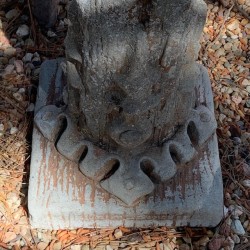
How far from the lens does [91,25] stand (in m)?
1.63

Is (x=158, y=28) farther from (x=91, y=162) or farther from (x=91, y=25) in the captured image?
(x=91, y=162)

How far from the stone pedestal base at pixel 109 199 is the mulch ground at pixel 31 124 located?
0.07m

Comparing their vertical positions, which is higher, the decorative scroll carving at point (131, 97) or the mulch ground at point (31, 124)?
the decorative scroll carving at point (131, 97)

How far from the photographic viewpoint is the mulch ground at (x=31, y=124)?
2164mm

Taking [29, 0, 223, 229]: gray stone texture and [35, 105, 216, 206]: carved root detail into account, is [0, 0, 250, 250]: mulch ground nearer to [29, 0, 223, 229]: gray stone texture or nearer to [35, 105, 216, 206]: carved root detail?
[29, 0, 223, 229]: gray stone texture

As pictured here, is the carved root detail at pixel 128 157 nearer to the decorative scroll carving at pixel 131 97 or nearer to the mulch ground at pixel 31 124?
the decorative scroll carving at pixel 131 97

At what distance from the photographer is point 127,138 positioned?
1.93 metres

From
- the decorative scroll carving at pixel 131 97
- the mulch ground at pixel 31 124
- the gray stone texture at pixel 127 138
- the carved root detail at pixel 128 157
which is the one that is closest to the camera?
the decorative scroll carving at pixel 131 97

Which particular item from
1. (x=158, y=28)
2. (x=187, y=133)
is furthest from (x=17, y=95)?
(x=158, y=28)

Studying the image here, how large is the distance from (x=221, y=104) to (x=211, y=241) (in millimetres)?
753

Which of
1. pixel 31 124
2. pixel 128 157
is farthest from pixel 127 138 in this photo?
pixel 31 124

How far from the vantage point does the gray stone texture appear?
1738 millimetres

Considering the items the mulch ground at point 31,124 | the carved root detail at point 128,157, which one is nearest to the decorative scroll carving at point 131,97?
the carved root detail at point 128,157

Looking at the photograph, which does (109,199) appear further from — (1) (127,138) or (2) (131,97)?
(2) (131,97)
